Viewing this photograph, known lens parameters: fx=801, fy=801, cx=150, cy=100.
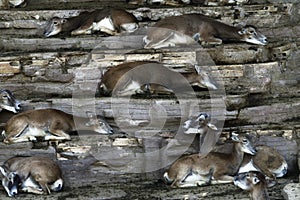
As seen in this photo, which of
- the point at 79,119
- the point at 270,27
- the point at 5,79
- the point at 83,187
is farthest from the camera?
the point at 270,27

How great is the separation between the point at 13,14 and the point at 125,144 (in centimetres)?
401

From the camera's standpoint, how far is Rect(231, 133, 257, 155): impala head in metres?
11.5

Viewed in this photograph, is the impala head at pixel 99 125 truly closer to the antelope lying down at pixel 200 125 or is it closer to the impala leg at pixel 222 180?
the antelope lying down at pixel 200 125

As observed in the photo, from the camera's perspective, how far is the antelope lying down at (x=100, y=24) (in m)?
13.9

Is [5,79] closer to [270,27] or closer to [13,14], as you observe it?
[13,14]

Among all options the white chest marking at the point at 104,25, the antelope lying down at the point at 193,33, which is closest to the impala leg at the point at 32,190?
the antelope lying down at the point at 193,33

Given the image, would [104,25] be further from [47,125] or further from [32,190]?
[32,190]

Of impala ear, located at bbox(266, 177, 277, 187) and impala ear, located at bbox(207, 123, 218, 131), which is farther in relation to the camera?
impala ear, located at bbox(207, 123, 218, 131)

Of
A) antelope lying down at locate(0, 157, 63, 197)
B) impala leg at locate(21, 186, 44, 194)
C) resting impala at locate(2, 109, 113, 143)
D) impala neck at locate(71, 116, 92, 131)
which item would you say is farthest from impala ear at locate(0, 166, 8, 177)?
impala neck at locate(71, 116, 92, 131)

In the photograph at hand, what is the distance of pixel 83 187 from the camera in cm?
1140

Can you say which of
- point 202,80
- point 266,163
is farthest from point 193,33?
point 266,163

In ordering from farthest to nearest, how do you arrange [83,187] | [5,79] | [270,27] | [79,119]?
[270,27], [5,79], [79,119], [83,187]

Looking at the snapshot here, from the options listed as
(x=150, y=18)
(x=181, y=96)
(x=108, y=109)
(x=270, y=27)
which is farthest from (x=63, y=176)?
(x=270, y=27)

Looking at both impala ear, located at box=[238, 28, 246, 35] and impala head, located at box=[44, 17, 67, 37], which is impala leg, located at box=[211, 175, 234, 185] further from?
impala head, located at box=[44, 17, 67, 37]
